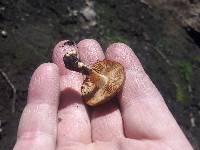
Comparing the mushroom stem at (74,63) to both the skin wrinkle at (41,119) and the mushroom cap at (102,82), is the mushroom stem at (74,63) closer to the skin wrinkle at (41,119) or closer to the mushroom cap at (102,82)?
the mushroom cap at (102,82)

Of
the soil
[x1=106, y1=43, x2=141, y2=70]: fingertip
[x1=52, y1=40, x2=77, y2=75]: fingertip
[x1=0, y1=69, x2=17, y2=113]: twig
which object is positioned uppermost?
[x1=106, y1=43, x2=141, y2=70]: fingertip

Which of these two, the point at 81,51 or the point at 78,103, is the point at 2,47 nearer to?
the point at 81,51

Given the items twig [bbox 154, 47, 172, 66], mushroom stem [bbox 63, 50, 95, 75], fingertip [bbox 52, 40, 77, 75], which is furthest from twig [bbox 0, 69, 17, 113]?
twig [bbox 154, 47, 172, 66]

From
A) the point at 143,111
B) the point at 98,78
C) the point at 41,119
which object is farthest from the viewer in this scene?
the point at 98,78

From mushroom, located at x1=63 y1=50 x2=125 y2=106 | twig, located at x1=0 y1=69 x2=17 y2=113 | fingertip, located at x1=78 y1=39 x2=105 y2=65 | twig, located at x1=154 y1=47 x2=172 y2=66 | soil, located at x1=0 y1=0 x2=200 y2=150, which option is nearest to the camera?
mushroom, located at x1=63 y1=50 x2=125 y2=106

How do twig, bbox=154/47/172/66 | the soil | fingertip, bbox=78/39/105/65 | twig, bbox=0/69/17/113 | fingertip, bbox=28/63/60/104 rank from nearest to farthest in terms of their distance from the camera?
fingertip, bbox=28/63/60/104, fingertip, bbox=78/39/105/65, twig, bbox=0/69/17/113, the soil, twig, bbox=154/47/172/66

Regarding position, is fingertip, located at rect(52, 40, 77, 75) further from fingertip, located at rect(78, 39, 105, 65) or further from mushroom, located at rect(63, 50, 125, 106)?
mushroom, located at rect(63, 50, 125, 106)

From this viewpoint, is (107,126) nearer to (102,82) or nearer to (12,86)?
(102,82)

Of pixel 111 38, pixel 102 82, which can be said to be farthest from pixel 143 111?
pixel 111 38
